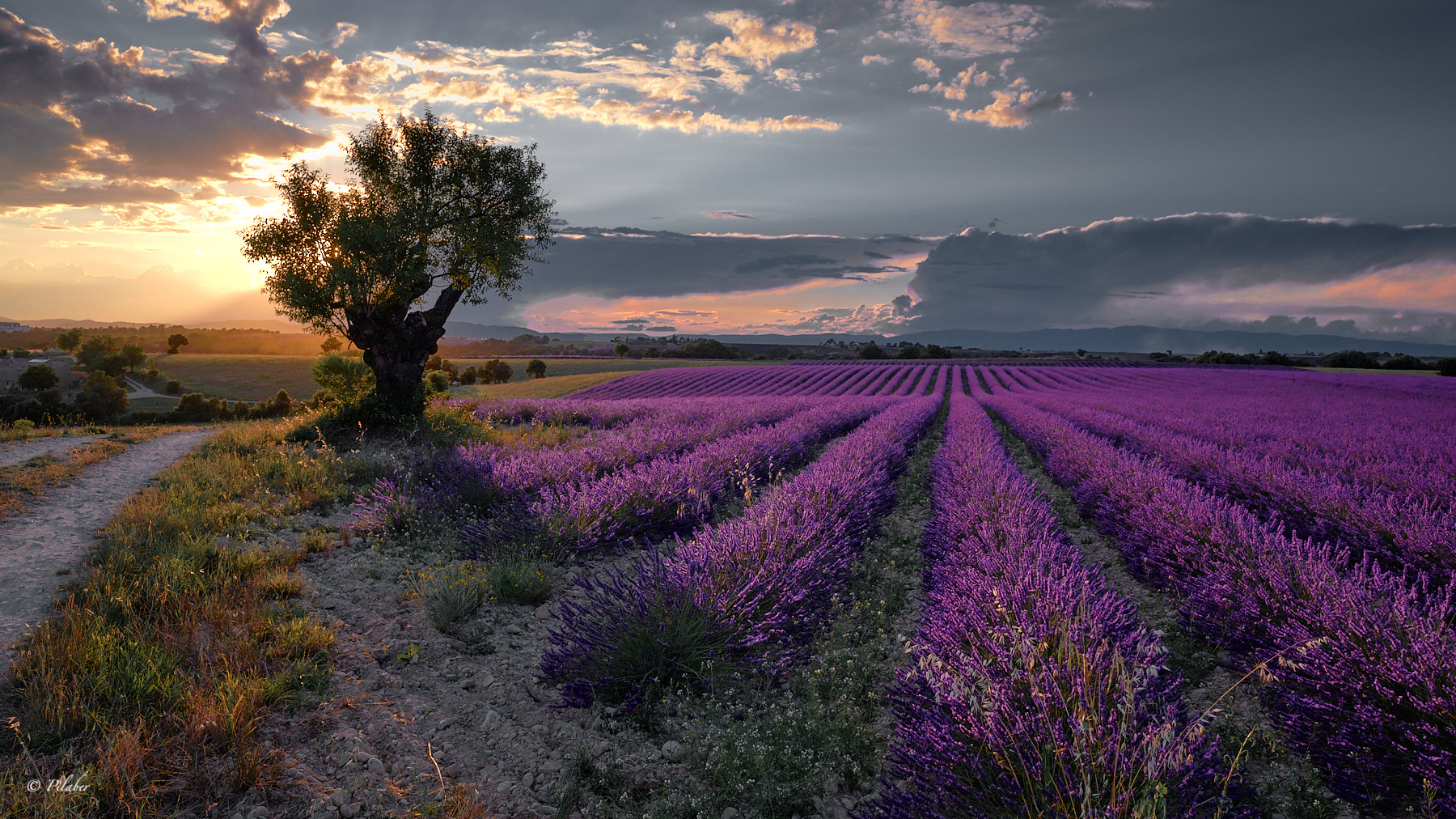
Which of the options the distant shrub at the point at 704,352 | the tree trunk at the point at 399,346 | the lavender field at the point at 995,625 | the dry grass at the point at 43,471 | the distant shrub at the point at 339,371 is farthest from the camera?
the distant shrub at the point at 704,352

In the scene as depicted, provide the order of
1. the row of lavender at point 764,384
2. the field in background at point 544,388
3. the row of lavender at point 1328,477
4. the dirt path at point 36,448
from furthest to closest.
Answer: the field in background at point 544,388 → the row of lavender at point 764,384 → the dirt path at point 36,448 → the row of lavender at point 1328,477

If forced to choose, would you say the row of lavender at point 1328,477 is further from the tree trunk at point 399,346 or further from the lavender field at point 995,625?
the tree trunk at point 399,346

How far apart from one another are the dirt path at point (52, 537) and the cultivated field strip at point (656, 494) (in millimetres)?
3977

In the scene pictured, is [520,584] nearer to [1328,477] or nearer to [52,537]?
[52,537]

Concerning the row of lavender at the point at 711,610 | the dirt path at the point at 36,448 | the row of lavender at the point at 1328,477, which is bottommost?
the dirt path at the point at 36,448

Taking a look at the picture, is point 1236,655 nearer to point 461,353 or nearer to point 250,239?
point 250,239

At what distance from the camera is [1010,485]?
22.4 ft

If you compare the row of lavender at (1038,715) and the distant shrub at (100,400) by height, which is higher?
the row of lavender at (1038,715)

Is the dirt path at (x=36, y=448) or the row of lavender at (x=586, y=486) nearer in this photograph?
the row of lavender at (x=586, y=486)

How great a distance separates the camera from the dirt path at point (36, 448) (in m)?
10.2

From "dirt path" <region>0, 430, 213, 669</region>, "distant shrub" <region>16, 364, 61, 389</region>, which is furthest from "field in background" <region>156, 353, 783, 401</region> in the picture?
"dirt path" <region>0, 430, 213, 669</region>

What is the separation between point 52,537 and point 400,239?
9.05m

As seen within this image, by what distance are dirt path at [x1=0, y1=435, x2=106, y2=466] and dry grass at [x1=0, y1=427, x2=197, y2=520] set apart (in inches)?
8.1

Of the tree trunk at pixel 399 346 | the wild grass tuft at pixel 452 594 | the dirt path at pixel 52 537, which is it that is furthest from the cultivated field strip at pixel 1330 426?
the tree trunk at pixel 399 346
